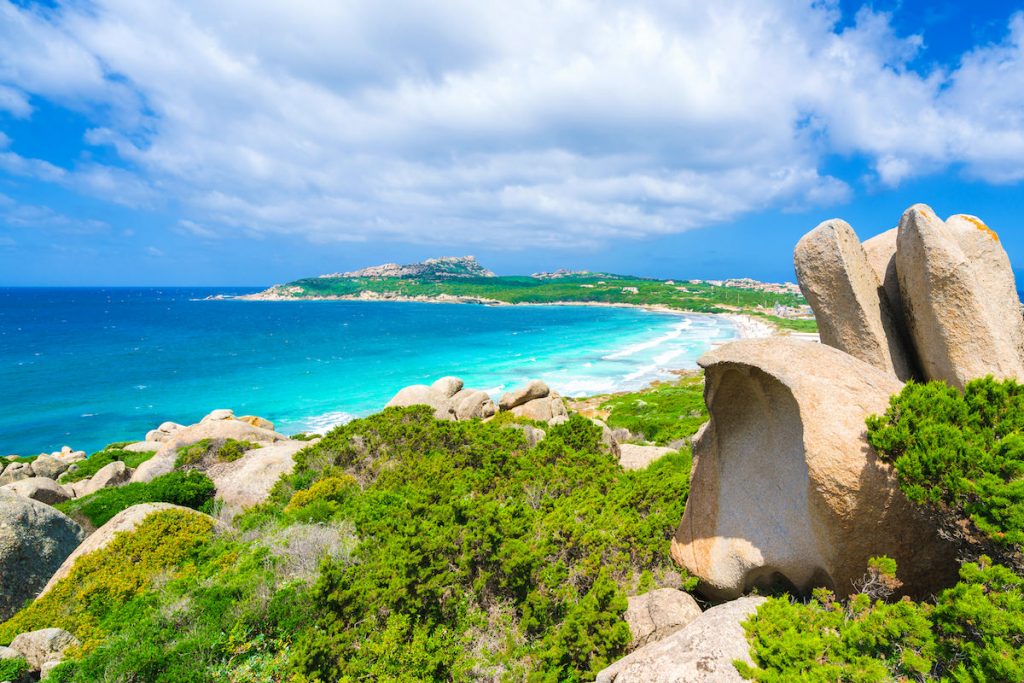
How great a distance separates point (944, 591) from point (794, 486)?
2.51m

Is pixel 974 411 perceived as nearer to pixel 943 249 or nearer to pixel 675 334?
pixel 943 249

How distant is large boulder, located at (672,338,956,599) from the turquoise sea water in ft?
126

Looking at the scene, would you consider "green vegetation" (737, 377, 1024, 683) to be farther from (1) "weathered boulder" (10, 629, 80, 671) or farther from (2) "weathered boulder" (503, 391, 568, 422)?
(2) "weathered boulder" (503, 391, 568, 422)

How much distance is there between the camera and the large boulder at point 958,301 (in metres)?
6.99

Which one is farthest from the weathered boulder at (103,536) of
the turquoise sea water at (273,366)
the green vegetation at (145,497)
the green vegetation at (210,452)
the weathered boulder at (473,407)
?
the turquoise sea water at (273,366)

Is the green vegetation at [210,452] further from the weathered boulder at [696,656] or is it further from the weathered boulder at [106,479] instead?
the weathered boulder at [696,656]

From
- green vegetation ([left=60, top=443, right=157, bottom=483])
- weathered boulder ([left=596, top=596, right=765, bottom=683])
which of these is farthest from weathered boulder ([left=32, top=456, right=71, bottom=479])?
weathered boulder ([left=596, top=596, right=765, bottom=683])

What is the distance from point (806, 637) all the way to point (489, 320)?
479 feet

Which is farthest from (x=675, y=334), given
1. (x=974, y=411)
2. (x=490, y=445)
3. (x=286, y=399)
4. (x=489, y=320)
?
(x=974, y=411)

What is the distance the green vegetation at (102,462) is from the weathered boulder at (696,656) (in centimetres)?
2704

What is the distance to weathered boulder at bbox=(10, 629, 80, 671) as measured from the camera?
322 inches

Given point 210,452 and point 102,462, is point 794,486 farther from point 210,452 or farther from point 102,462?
point 102,462

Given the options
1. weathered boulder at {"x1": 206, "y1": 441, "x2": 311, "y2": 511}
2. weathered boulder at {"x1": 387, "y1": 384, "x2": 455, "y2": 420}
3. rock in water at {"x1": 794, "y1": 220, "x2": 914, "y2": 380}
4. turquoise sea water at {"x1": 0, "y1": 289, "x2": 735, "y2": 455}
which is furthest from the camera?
turquoise sea water at {"x1": 0, "y1": 289, "x2": 735, "y2": 455}

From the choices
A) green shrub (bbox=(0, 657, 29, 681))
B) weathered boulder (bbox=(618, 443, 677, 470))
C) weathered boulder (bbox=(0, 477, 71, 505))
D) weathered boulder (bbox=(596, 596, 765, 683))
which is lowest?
weathered boulder (bbox=(0, 477, 71, 505))
